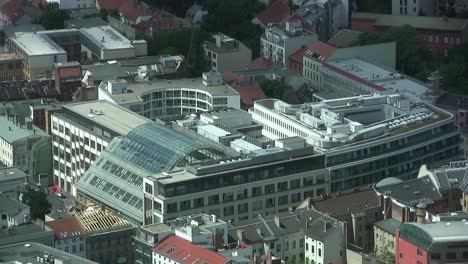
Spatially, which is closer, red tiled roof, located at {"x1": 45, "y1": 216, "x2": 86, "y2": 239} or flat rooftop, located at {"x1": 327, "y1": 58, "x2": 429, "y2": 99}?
red tiled roof, located at {"x1": 45, "y1": 216, "x2": 86, "y2": 239}

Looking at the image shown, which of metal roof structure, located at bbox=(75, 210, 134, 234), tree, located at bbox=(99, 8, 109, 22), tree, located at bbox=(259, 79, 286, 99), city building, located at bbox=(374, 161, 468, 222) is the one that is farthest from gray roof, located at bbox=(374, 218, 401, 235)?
tree, located at bbox=(99, 8, 109, 22)

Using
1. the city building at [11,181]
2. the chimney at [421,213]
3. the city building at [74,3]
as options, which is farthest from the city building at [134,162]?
the city building at [74,3]

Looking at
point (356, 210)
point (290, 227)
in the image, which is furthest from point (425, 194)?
point (290, 227)

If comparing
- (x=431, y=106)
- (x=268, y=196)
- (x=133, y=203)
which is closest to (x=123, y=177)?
(x=133, y=203)

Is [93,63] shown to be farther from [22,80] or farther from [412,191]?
[412,191]

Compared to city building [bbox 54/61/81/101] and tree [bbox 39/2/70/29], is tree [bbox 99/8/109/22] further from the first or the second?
city building [bbox 54/61/81/101]

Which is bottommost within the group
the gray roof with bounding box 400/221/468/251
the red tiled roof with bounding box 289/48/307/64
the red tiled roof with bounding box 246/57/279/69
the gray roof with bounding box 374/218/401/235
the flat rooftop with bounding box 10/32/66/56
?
the red tiled roof with bounding box 246/57/279/69
